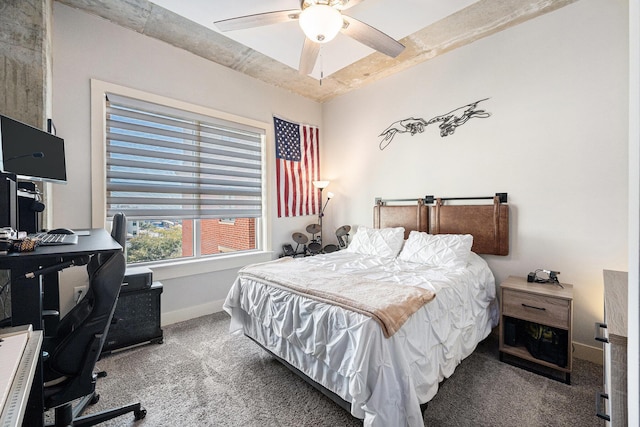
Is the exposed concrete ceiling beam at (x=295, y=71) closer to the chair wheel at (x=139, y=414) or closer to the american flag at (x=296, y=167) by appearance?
the american flag at (x=296, y=167)

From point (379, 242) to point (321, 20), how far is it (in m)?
2.29

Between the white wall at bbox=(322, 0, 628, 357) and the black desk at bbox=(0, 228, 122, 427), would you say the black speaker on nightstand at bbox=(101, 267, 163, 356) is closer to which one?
the black desk at bbox=(0, 228, 122, 427)

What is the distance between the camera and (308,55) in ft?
7.74

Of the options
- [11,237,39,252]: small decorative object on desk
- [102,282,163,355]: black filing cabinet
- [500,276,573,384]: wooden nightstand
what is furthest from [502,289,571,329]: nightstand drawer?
[102,282,163,355]: black filing cabinet

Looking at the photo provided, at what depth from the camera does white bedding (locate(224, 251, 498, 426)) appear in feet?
4.75

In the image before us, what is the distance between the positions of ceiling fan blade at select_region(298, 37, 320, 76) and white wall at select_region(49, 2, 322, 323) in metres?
1.48

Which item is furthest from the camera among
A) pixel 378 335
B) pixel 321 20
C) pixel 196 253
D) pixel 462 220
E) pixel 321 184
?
pixel 321 184

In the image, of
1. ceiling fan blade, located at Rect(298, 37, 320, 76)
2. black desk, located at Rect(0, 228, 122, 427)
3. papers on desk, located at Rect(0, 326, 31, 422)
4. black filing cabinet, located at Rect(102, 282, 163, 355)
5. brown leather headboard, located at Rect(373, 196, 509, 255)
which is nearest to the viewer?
papers on desk, located at Rect(0, 326, 31, 422)

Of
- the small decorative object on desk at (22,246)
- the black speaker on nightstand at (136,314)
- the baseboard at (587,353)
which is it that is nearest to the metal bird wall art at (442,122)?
the baseboard at (587,353)

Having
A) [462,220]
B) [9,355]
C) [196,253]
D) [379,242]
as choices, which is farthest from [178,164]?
[462,220]

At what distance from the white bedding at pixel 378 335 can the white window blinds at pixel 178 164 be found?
57.1 inches

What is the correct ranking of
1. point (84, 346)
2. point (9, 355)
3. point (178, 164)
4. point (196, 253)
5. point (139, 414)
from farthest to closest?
point (196, 253) < point (178, 164) < point (139, 414) < point (84, 346) < point (9, 355)

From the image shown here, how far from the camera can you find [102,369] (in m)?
2.22

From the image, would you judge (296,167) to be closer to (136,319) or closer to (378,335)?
(136,319)
